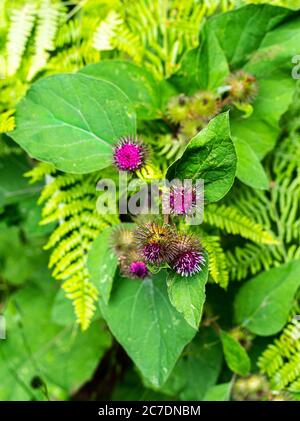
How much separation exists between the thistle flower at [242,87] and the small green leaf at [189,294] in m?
0.60

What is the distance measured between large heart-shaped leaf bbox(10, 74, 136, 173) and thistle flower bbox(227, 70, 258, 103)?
12.7 inches

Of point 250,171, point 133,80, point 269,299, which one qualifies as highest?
point 133,80

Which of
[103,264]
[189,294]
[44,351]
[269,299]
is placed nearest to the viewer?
[189,294]

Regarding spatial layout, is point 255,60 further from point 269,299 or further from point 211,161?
point 269,299

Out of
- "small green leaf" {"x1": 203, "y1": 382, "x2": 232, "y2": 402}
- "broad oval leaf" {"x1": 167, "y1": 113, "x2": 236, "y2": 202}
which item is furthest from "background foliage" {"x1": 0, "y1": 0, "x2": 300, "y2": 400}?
"broad oval leaf" {"x1": 167, "y1": 113, "x2": 236, "y2": 202}

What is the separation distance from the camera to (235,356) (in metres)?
1.56

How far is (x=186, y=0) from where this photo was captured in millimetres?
1792

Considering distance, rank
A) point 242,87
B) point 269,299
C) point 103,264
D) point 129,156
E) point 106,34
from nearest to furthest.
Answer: point 129,156 → point 103,264 → point 242,87 → point 269,299 → point 106,34

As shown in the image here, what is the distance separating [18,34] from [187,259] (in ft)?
3.49

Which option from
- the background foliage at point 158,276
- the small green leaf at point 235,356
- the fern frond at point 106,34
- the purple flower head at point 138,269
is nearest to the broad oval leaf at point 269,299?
the background foliage at point 158,276

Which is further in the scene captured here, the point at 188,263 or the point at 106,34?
the point at 106,34

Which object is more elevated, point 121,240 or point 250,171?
point 250,171

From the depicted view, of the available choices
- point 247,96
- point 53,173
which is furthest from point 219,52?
point 53,173

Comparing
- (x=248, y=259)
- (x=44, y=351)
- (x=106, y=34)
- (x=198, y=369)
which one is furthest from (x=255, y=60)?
(x=44, y=351)
